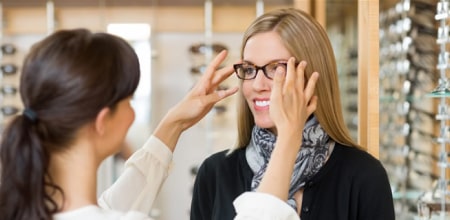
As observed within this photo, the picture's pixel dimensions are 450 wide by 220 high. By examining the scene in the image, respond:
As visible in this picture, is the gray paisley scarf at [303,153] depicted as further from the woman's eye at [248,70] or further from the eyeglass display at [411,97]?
the eyeglass display at [411,97]

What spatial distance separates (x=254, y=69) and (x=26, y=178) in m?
0.69

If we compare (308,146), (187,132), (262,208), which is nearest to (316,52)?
(308,146)

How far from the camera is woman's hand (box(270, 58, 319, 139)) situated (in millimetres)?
1357

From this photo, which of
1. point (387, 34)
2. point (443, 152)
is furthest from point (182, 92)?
point (443, 152)

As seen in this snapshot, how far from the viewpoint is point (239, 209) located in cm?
132

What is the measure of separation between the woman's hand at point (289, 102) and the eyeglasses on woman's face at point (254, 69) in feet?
0.97

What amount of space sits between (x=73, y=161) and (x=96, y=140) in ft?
0.17

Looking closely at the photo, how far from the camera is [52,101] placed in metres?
1.25

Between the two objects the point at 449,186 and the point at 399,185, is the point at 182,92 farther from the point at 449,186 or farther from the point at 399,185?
the point at 449,186

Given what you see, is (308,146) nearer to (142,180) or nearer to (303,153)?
(303,153)

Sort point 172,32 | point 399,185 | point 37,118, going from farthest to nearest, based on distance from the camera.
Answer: point 172,32 < point 399,185 < point 37,118

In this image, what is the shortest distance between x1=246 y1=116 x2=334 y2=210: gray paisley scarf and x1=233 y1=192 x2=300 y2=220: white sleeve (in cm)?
44

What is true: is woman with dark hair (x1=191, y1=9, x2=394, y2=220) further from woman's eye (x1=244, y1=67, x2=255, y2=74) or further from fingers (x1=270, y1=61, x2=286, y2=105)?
fingers (x1=270, y1=61, x2=286, y2=105)

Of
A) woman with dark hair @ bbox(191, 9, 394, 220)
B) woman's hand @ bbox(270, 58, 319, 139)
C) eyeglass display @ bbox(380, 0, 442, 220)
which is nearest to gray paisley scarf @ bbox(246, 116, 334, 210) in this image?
woman with dark hair @ bbox(191, 9, 394, 220)
